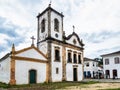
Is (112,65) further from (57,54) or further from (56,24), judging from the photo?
(56,24)

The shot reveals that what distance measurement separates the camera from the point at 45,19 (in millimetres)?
28266

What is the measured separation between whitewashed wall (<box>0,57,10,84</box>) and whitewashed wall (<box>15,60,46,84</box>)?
3.18 ft

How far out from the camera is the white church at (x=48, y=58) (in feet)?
70.7

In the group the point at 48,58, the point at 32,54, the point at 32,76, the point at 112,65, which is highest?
the point at 32,54

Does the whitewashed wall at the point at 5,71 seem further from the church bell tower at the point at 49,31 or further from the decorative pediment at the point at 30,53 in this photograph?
the church bell tower at the point at 49,31

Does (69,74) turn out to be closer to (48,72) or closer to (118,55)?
(48,72)

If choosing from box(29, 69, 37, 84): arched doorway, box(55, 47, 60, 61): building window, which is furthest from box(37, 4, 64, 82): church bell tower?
box(29, 69, 37, 84): arched doorway

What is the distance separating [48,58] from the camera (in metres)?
26.0

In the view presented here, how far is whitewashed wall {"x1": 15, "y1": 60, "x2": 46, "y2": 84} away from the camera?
2144cm

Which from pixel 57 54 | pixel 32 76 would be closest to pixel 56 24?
pixel 57 54

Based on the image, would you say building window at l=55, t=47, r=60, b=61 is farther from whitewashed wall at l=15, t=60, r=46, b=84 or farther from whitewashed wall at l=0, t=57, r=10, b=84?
whitewashed wall at l=0, t=57, r=10, b=84

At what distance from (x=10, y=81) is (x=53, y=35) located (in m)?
9.97

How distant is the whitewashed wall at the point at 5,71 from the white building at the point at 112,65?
26.4m

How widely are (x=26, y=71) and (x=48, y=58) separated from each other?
458cm
